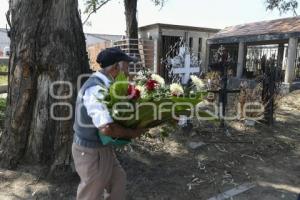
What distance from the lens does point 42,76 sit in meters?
4.74

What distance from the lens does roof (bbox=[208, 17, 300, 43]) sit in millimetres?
14125

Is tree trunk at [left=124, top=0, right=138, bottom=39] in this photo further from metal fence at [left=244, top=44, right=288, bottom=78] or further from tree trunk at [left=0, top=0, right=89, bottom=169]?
tree trunk at [left=0, top=0, right=89, bottom=169]

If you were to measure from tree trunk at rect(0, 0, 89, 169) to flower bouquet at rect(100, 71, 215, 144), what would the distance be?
6.23 ft

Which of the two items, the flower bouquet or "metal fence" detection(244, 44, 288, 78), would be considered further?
"metal fence" detection(244, 44, 288, 78)

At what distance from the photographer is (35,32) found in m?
4.67

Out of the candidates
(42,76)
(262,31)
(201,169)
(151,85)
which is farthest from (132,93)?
(262,31)

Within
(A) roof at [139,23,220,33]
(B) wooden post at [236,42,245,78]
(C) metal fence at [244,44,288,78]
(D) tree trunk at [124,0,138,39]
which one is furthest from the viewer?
(C) metal fence at [244,44,288,78]

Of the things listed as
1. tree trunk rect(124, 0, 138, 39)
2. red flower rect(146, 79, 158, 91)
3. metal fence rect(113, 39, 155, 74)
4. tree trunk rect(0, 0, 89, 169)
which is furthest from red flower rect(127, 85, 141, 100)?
metal fence rect(113, 39, 155, 74)

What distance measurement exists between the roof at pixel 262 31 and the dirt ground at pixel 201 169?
8.15 meters


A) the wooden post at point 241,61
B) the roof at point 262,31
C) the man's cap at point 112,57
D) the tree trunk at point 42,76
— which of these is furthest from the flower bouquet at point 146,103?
the wooden post at point 241,61

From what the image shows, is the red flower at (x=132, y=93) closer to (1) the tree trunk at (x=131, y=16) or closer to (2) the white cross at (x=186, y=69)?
(2) the white cross at (x=186, y=69)

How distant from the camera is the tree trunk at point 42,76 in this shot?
467 cm

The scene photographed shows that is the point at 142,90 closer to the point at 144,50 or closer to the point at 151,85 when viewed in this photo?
the point at 151,85

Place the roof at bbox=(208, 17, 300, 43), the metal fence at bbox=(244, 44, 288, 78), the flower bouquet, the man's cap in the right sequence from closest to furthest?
the flower bouquet, the man's cap, the roof at bbox=(208, 17, 300, 43), the metal fence at bbox=(244, 44, 288, 78)
